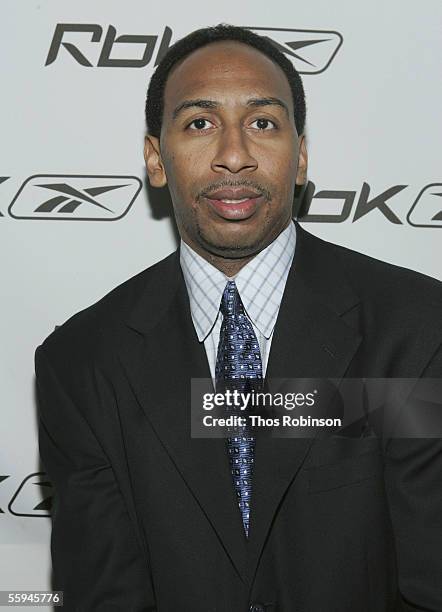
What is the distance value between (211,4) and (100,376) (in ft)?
2.59

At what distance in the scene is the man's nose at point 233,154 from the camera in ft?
4.72

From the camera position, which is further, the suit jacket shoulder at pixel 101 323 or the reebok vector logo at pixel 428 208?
the reebok vector logo at pixel 428 208

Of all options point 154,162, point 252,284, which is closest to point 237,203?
point 252,284

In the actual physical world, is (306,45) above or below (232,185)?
above

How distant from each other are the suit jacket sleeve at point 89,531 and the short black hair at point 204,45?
1.58 feet

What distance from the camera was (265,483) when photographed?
4.48ft

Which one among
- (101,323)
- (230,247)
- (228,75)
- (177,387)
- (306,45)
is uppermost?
(306,45)

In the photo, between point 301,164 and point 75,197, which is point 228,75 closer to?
point 301,164

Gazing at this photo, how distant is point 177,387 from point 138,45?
2.47 ft

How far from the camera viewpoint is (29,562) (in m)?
1.95

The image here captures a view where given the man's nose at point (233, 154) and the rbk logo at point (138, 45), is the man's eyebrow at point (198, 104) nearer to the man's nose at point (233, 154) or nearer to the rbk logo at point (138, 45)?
the man's nose at point (233, 154)

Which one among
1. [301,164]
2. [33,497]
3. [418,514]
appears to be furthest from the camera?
[33,497]

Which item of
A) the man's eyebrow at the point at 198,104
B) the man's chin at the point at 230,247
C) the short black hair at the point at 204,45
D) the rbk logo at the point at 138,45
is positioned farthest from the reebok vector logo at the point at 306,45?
the man's chin at the point at 230,247

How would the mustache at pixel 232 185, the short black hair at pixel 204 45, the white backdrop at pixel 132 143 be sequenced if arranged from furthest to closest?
the white backdrop at pixel 132 143, the short black hair at pixel 204 45, the mustache at pixel 232 185
